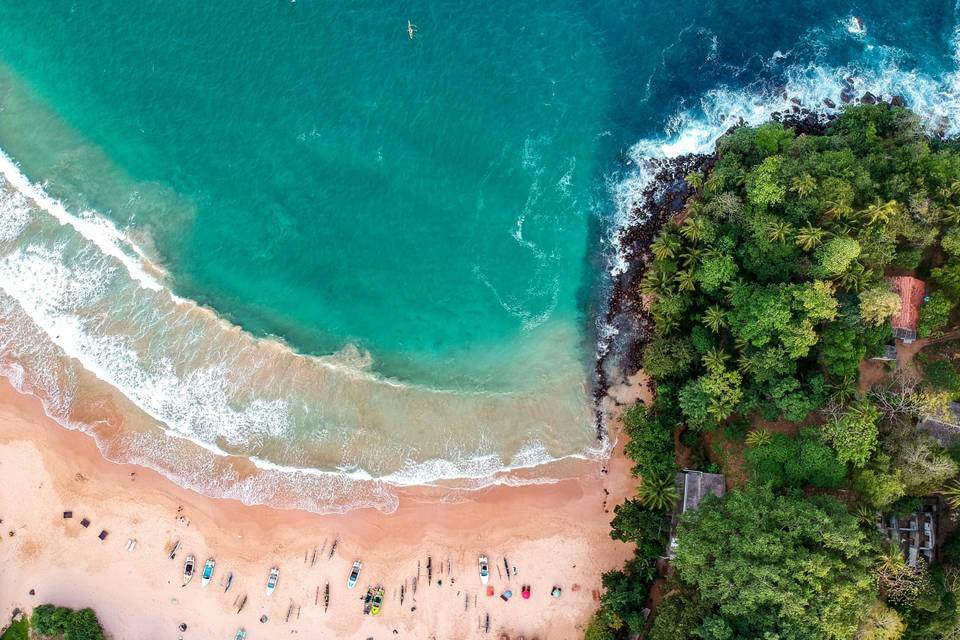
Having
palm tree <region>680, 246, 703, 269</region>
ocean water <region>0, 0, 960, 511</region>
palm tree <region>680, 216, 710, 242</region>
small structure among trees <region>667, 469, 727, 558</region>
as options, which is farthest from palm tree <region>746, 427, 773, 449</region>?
palm tree <region>680, 216, 710, 242</region>

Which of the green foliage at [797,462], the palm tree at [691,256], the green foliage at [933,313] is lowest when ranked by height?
the green foliage at [797,462]

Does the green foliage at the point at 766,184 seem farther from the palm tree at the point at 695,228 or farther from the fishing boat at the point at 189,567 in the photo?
the fishing boat at the point at 189,567

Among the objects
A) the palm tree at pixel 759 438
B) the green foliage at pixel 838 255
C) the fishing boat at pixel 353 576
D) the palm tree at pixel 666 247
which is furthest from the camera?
the fishing boat at pixel 353 576

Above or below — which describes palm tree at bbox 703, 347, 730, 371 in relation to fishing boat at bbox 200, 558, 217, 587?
above

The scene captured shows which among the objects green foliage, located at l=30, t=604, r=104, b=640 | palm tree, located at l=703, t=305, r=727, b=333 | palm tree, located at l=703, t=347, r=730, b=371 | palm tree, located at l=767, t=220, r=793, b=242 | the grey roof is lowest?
green foliage, located at l=30, t=604, r=104, b=640

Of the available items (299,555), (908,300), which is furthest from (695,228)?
(299,555)

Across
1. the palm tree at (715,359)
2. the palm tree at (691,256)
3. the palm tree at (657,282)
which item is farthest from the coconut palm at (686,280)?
the palm tree at (715,359)

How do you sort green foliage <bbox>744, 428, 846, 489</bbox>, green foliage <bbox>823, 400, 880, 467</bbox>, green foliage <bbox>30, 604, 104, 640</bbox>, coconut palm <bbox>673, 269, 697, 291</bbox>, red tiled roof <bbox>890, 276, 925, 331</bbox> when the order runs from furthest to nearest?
green foliage <bbox>30, 604, 104, 640</bbox>
coconut palm <bbox>673, 269, 697, 291</bbox>
red tiled roof <bbox>890, 276, 925, 331</bbox>
green foliage <bbox>744, 428, 846, 489</bbox>
green foliage <bbox>823, 400, 880, 467</bbox>

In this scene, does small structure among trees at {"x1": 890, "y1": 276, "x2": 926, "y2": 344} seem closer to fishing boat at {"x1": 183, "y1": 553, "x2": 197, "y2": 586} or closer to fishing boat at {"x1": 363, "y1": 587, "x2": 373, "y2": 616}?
fishing boat at {"x1": 363, "y1": 587, "x2": 373, "y2": 616}
